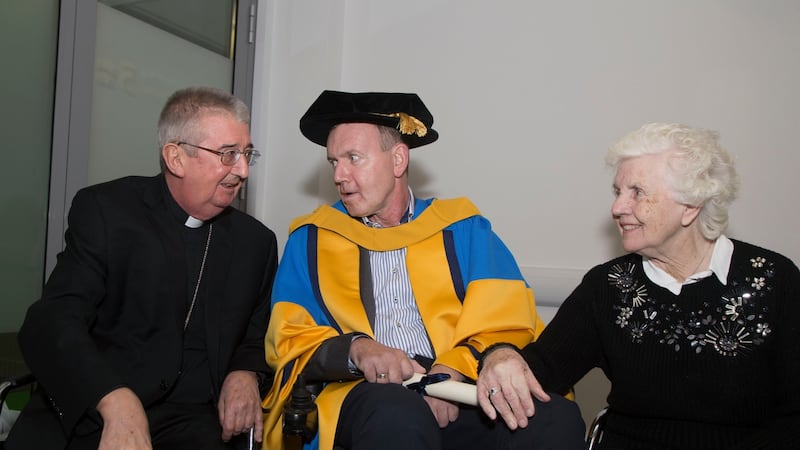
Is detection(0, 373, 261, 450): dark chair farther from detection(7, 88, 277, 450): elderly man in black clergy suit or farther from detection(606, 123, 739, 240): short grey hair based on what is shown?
detection(606, 123, 739, 240): short grey hair

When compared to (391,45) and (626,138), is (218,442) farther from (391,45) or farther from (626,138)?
(391,45)

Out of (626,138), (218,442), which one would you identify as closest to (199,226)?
(218,442)

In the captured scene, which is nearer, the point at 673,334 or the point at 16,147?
the point at 673,334

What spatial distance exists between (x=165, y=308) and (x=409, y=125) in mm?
1115

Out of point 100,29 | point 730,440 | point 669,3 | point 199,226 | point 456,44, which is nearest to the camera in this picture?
point 730,440

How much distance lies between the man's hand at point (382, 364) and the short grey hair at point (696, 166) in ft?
3.24

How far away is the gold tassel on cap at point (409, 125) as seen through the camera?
275cm

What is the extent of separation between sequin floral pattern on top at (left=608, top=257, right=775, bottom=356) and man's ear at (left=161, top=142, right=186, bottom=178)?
1.61 metres

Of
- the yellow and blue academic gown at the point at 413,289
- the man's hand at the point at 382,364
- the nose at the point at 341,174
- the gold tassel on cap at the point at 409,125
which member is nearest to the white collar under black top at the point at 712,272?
the yellow and blue academic gown at the point at 413,289

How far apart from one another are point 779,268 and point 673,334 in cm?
37

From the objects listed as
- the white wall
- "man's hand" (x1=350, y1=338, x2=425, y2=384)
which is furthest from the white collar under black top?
the white wall

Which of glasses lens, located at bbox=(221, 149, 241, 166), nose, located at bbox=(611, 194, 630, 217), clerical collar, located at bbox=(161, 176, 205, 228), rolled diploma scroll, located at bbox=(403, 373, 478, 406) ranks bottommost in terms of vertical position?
rolled diploma scroll, located at bbox=(403, 373, 478, 406)

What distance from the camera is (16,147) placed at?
302 centimetres

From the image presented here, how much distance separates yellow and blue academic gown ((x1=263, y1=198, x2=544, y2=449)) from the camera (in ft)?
8.07
